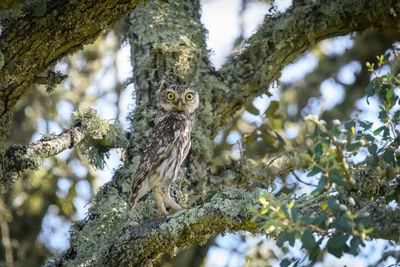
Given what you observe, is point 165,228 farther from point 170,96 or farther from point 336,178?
point 170,96

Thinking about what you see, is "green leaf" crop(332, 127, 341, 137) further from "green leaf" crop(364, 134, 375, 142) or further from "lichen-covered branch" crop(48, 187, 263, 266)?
"lichen-covered branch" crop(48, 187, 263, 266)

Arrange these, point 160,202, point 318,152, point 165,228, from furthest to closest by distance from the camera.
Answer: point 160,202 < point 165,228 < point 318,152

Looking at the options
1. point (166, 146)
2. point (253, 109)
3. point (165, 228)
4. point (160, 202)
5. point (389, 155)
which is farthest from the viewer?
point (253, 109)

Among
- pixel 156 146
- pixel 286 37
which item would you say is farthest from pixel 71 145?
pixel 286 37

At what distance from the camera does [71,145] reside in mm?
4082

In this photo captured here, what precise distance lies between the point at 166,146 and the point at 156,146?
0.15 metres

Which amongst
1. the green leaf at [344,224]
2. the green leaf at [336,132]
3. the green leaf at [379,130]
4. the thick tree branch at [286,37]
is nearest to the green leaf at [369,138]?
the green leaf at [379,130]

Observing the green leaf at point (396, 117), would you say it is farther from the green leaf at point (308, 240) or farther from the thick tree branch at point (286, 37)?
the thick tree branch at point (286, 37)

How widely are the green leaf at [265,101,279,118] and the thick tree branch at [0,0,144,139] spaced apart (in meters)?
2.64

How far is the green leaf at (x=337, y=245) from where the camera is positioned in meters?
2.48

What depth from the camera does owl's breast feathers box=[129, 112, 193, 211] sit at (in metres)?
4.79

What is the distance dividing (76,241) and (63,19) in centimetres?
207

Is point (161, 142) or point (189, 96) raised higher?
point (189, 96)

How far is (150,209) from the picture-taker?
16.3ft
